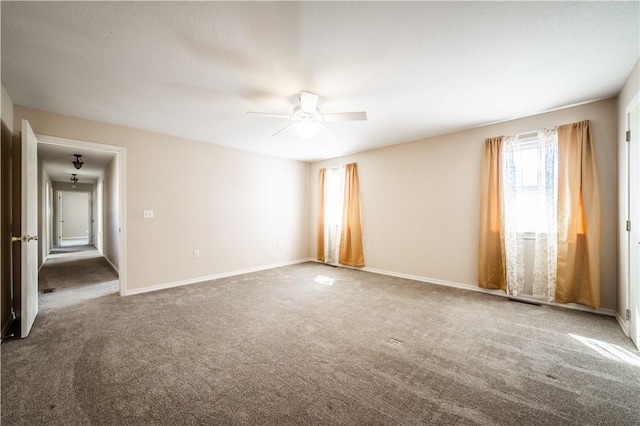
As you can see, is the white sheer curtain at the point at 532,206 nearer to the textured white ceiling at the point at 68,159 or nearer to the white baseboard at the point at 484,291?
the white baseboard at the point at 484,291

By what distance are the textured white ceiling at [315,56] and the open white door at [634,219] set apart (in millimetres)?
501

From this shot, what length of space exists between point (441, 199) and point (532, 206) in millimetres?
1180

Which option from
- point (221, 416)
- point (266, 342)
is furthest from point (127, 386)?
point (266, 342)

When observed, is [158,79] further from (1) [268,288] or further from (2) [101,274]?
(2) [101,274]

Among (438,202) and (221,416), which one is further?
(438,202)

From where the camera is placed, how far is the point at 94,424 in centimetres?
139

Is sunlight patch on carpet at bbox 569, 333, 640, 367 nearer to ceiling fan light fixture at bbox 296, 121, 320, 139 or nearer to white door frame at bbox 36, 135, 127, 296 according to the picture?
ceiling fan light fixture at bbox 296, 121, 320, 139

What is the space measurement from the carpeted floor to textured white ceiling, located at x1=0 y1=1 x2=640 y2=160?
8.13ft

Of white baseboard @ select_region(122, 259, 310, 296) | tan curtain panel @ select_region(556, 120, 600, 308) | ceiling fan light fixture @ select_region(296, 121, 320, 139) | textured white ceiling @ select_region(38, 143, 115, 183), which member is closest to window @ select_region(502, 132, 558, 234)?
tan curtain panel @ select_region(556, 120, 600, 308)

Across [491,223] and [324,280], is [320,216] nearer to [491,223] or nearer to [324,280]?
→ [324,280]

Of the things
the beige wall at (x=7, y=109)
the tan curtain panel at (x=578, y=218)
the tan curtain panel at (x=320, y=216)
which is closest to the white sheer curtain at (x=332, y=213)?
the tan curtain panel at (x=320, y=216)

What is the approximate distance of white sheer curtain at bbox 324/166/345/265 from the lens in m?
5.74

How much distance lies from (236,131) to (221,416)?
3.60 metres

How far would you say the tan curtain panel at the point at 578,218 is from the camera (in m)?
2.91
